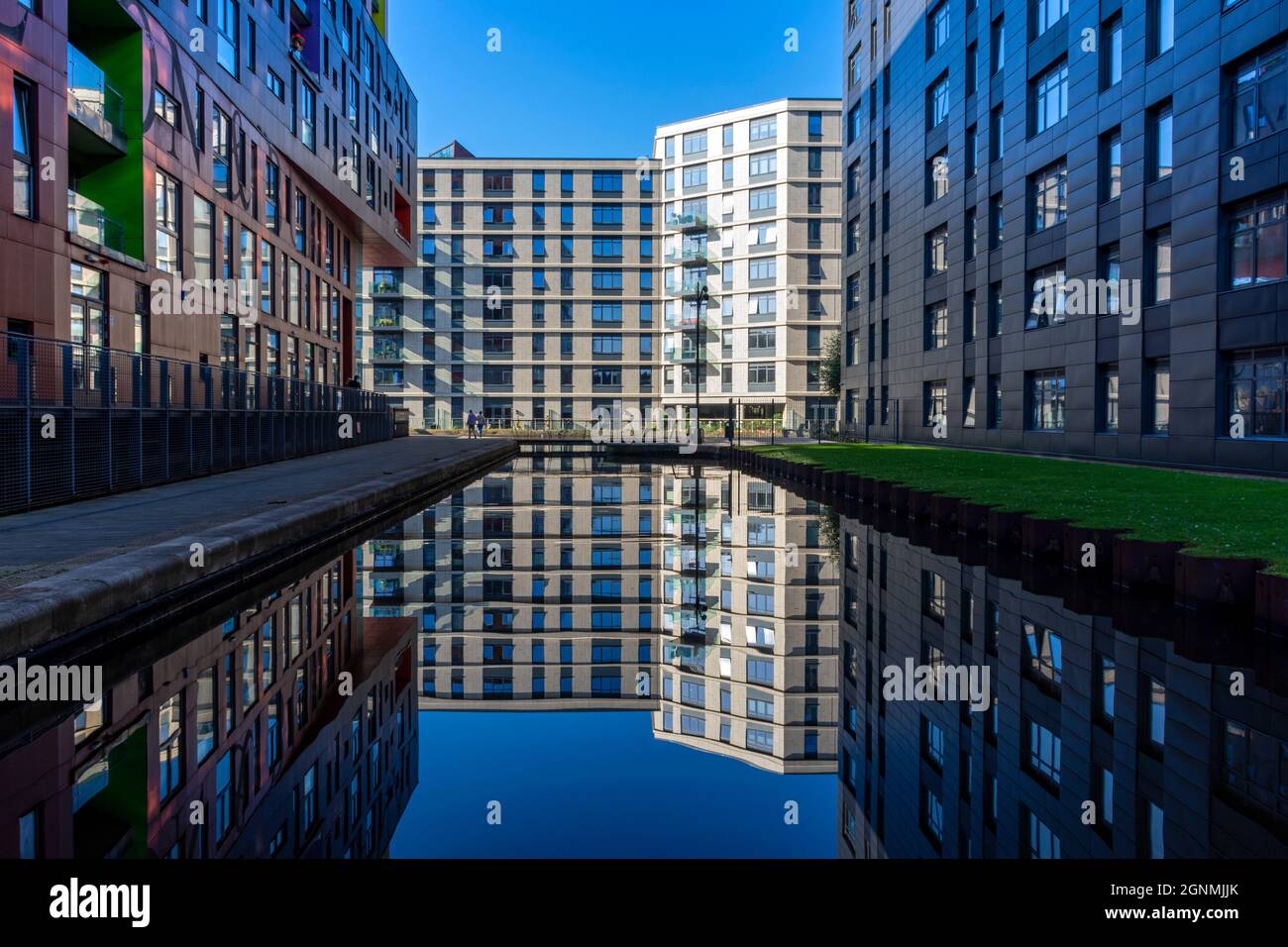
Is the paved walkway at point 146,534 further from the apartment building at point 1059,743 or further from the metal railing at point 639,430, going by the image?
the metal railing at point 639,430

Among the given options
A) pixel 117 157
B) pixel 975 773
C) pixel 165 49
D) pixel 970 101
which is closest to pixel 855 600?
pixel 975 773

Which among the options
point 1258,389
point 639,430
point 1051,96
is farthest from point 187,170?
point 639,430

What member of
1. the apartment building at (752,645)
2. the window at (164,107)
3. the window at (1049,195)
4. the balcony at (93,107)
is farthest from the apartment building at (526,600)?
the window at (1049,195)

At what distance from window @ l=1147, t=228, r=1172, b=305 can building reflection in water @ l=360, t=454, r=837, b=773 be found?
14147 mm

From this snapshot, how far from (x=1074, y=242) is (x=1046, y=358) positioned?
3808mm

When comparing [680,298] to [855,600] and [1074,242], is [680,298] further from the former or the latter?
[855,600]

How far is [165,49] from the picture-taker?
82.5ft

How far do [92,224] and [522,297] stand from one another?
58990 millimetres

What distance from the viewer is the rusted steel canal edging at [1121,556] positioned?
7.02 metres

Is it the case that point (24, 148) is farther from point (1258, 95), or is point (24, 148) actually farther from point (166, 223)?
point (1258, 95)

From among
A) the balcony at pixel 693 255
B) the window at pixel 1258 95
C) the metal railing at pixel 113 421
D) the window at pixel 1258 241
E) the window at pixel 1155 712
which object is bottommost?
Result: the window at pixel 1155 712

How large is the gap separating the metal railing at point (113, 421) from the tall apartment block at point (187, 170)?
3394 millimetres

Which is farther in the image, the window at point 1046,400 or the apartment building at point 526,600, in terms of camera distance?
the window at point 1046,400

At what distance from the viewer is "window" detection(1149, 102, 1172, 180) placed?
938 inches
